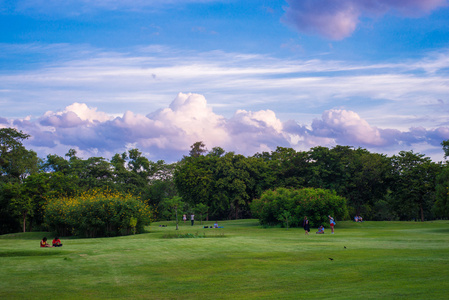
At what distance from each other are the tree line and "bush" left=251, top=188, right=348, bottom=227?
5816 mm

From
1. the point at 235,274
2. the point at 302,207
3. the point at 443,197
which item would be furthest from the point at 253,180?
the point at 235,274

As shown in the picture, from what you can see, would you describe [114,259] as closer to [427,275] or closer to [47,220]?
[427,275]

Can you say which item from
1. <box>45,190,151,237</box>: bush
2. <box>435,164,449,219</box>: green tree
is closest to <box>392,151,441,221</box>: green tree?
<box>435,164,449,219</box>: green tree

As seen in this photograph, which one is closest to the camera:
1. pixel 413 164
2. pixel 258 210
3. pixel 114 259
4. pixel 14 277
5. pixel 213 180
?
pixel 14 277

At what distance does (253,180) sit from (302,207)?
774 inches

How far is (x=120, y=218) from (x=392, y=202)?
126 feet

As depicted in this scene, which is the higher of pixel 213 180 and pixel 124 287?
pixel 213 180

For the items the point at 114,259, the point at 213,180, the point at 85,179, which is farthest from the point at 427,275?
the point at 85,179

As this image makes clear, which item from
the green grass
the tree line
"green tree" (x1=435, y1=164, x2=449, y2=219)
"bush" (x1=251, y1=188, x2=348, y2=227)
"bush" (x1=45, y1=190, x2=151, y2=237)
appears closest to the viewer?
the green grass

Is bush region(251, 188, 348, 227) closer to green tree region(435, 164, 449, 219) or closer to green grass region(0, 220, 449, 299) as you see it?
green tree region(435, 164, 449, 219)

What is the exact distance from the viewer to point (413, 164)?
56.7 metres

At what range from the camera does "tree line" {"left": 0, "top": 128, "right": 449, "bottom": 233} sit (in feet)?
166

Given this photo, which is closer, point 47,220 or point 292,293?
point 292,293

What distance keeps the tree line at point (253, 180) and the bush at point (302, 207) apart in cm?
582
